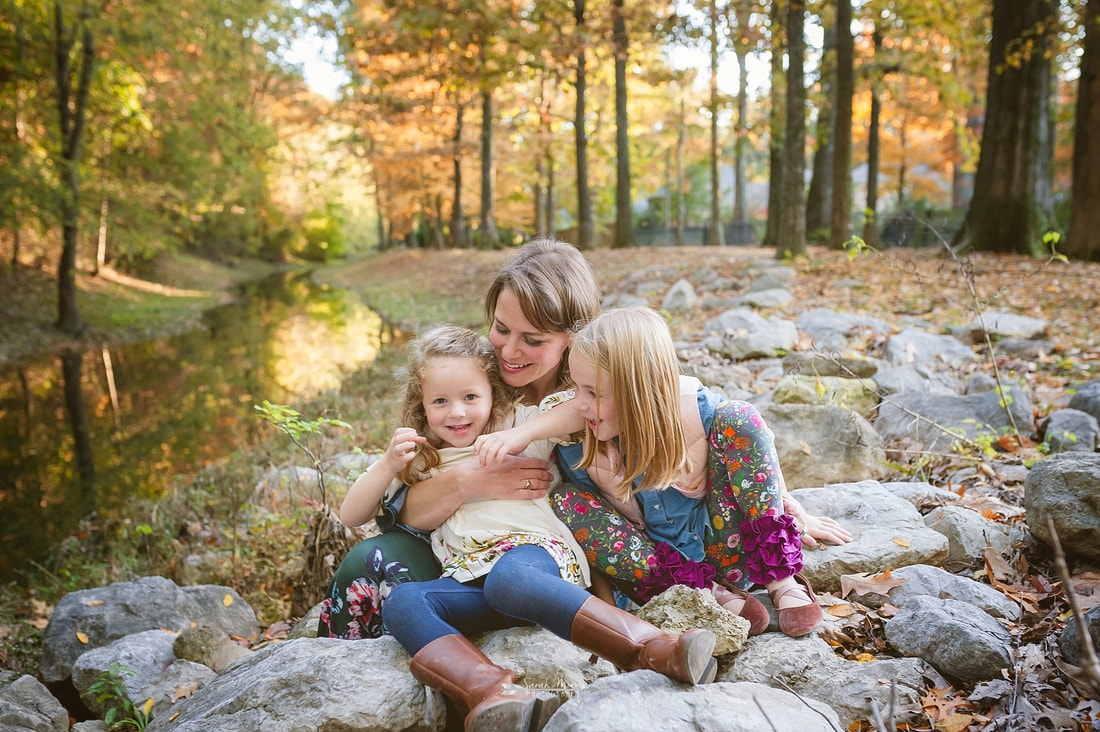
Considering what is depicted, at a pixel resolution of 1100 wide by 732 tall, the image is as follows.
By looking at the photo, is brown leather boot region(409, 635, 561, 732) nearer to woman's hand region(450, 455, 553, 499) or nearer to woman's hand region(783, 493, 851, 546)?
woman's hand region(450, 455, 553, 499)

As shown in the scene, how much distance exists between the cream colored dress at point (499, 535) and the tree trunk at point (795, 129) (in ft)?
31.4

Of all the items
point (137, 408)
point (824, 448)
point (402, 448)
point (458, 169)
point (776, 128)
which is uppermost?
point (458, 169)

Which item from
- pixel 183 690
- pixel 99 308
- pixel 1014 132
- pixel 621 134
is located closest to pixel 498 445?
pixel 183 690

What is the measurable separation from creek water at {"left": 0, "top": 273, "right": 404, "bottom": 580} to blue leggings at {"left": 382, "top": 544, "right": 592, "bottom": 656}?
4.23 meters

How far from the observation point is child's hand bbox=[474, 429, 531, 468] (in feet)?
7.91

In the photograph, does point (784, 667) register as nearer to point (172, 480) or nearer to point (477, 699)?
point (477, 699)

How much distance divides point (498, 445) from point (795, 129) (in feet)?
33.8

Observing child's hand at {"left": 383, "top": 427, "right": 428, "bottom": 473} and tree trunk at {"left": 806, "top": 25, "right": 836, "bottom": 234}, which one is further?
tree trunk at {"left": 806, "top": 25, "right": 836, "bottom": 234}

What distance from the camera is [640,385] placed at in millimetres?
2361

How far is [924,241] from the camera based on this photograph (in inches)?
599

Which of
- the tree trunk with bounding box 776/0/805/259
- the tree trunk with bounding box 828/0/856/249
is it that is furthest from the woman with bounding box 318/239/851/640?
the tree trunk with bounding box 828/0/856/249

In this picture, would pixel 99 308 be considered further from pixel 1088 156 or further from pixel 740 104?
pixel 1088 156

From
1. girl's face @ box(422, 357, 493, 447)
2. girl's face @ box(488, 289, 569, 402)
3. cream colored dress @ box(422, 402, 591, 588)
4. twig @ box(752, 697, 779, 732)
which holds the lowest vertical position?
twig @ box(752, 697, 779, 732)

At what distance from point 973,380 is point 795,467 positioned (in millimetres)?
1991
